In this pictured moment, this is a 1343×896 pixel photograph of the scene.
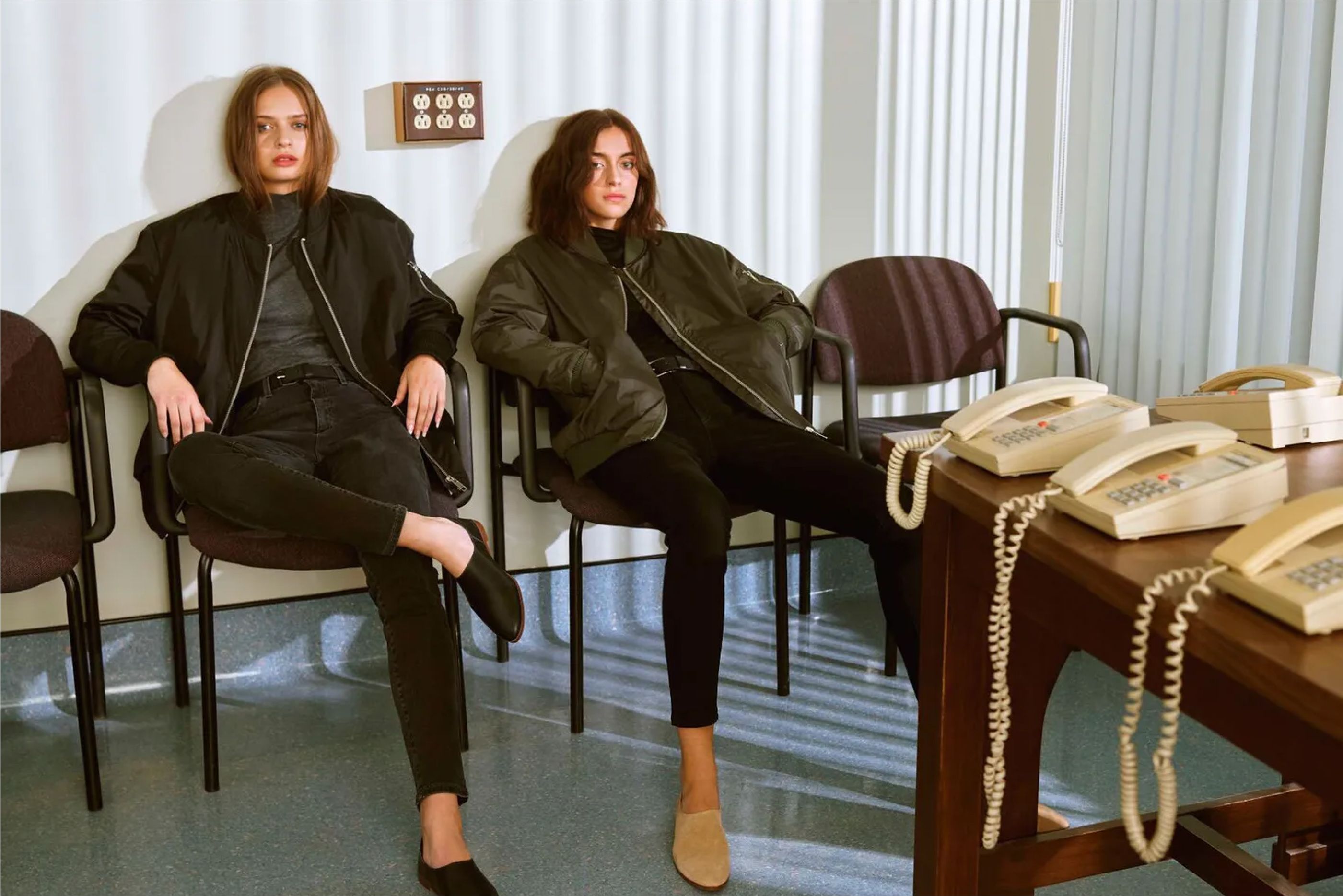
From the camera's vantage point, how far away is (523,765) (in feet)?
7.97

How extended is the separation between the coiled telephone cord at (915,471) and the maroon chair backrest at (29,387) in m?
1.73

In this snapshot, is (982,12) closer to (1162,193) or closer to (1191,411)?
(1162,193)

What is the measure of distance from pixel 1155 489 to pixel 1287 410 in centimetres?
42

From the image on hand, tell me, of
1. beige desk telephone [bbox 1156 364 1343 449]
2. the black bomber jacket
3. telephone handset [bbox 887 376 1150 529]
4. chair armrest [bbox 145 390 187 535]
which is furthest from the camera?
the black bomber jacket

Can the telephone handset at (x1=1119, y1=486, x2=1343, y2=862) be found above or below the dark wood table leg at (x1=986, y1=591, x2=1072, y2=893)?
above

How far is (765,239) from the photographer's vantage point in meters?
3.12

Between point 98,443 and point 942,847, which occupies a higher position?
point 98,443

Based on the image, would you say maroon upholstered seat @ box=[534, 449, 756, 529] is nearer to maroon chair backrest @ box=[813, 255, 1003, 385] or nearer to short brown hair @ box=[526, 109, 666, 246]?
short brown hair @ box=[526, 109, 666, 246]

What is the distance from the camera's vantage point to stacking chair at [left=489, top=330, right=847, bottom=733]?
2479 millimetres

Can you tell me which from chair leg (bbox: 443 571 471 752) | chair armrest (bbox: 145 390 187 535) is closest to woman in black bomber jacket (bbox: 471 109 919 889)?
chair leg (bbox: 443 571 471 752)

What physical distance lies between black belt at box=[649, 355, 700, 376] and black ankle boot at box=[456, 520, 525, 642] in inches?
24.0

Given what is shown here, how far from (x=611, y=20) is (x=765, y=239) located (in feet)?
2.03

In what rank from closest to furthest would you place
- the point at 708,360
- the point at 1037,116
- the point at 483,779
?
the point at 483,779 < the point at 708,360 < the point at 1037,116

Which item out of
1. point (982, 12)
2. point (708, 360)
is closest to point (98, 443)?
point (708, 360)
